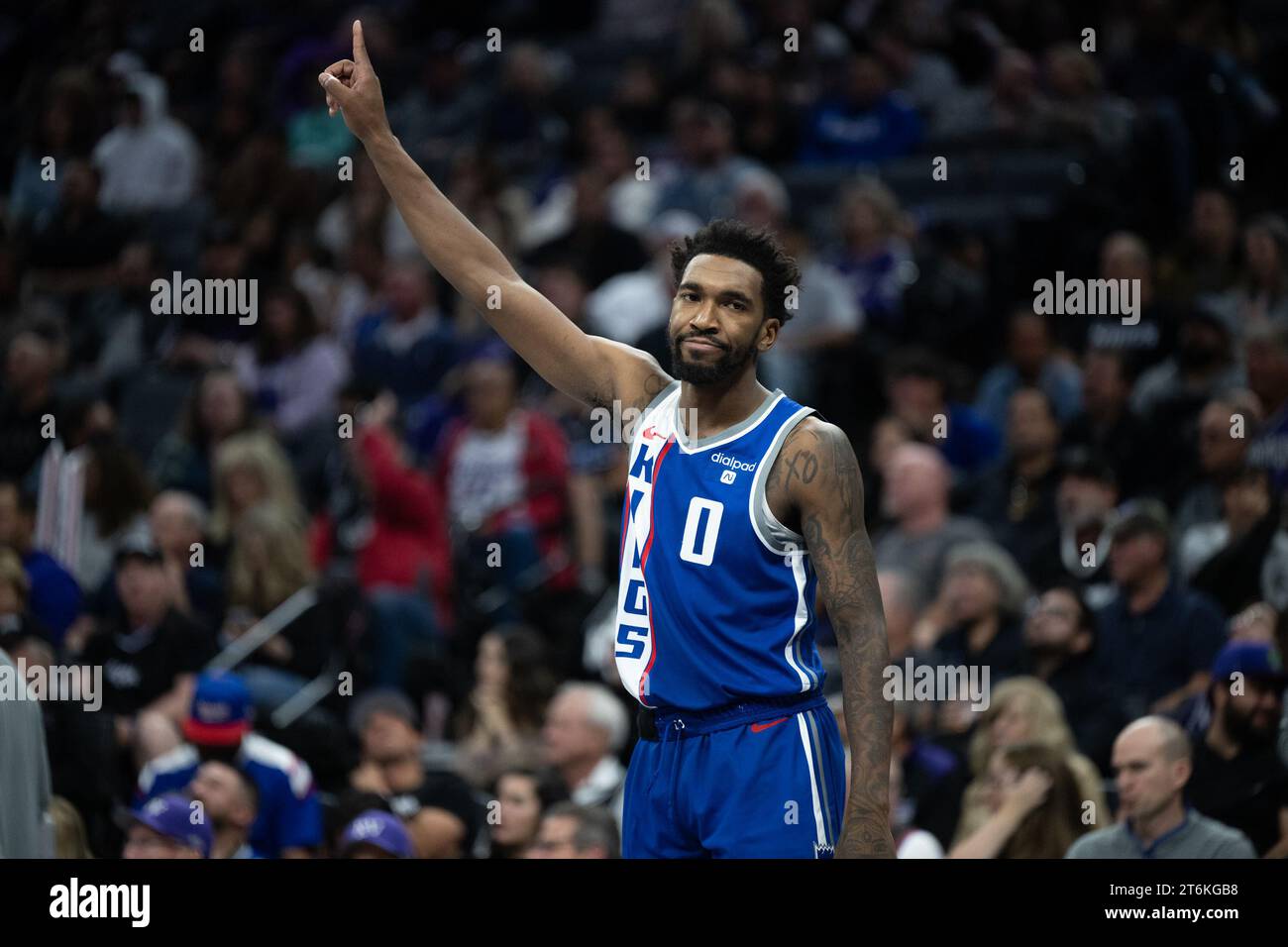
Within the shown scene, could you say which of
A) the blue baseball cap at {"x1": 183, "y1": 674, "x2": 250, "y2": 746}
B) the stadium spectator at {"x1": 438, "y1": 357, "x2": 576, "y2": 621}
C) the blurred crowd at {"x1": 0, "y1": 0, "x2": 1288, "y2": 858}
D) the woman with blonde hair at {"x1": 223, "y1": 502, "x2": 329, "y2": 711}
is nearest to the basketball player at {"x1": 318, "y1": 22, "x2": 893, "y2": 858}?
the blurred crowd at {"x1": 0, "y1": 0, "x2": 1288, "y2": 858}

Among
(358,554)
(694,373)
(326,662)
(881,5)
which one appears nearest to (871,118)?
(881,5)

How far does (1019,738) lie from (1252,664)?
92cm

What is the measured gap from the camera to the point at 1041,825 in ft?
24.0

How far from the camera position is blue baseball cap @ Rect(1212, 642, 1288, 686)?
285 inches

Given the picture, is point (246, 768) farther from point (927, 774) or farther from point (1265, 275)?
point (1265, 275)

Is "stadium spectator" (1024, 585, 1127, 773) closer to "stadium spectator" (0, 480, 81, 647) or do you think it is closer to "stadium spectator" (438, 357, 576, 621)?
"stadium spectator" (438, 357, 576, 621)

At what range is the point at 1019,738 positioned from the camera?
765 cm

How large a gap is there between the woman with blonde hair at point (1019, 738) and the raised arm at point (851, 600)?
288cm

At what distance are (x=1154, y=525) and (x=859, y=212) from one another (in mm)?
3855

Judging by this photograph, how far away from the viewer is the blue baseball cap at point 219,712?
8.22m

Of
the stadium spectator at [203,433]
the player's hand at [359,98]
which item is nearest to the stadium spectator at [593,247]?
the stadium spectator at [203,433]

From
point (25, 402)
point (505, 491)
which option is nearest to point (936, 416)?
point (505, 491)

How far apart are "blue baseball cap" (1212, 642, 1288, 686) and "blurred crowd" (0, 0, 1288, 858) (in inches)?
0.8

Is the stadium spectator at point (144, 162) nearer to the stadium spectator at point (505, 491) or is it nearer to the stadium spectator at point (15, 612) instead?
the stadium spectator at point (505, 491)
